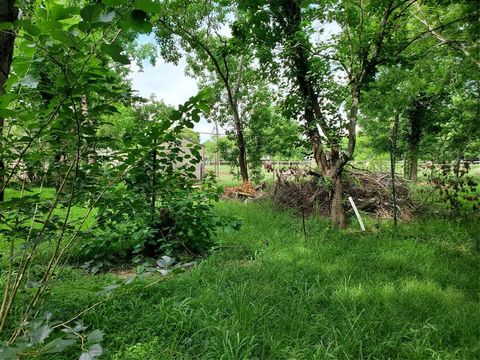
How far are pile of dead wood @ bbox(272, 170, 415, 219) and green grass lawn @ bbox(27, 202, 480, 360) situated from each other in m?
2.22

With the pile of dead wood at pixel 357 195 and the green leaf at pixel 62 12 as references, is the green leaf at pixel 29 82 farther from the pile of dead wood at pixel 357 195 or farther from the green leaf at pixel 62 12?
the pile of dead wood at pixel 357 195

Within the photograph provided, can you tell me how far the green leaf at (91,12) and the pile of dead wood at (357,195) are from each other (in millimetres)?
5282

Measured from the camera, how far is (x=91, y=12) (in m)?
0.71

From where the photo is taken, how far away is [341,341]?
201cm

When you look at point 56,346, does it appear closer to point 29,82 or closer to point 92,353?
point 92,353

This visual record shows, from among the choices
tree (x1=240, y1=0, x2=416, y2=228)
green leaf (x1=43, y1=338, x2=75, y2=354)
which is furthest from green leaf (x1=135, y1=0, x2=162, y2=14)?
tree (x1=240, y1=0, x2=416, y2=228)

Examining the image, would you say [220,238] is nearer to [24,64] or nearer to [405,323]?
[405,323]

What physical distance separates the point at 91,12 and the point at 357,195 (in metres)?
6.47

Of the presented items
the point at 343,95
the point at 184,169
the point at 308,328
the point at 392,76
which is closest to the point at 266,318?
the point at 308,328

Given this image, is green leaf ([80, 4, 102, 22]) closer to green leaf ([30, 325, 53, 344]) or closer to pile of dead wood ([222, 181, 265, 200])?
green leaf ([30, 325, 53, 344])

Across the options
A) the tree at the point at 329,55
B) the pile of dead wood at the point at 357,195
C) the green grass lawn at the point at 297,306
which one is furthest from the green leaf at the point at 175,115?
the pile of dead wood at the point at 357,195

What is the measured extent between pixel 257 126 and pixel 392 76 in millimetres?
7489

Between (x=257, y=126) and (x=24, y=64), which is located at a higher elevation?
(x=257, y=126)

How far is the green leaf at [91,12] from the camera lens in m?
0.70
